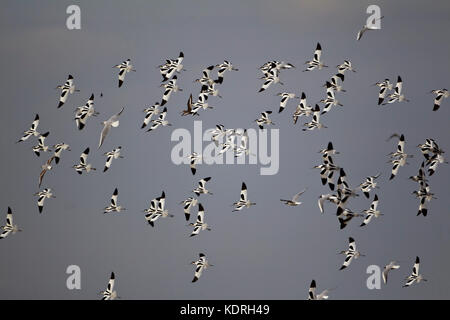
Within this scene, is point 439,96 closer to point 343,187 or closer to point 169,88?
point 343,187

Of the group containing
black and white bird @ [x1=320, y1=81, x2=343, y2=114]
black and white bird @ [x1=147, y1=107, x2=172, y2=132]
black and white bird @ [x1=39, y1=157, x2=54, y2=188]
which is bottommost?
black and white bird @ [x1=39, y1=157, x2=54, y2=188]

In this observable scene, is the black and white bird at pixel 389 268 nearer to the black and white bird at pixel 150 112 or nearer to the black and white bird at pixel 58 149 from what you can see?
the black and white bird at pixel 150 112

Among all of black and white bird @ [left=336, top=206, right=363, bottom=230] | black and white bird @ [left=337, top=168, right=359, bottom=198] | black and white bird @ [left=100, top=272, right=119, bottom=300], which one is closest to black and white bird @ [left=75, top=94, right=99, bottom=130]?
black and white bird @ [left=100, top=272, right=119, bottom=300]

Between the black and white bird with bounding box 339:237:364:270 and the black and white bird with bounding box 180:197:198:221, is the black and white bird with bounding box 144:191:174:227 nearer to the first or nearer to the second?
the black and white bird with bounding box 180:197:198:221

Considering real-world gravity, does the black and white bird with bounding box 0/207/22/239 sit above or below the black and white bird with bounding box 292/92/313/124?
below

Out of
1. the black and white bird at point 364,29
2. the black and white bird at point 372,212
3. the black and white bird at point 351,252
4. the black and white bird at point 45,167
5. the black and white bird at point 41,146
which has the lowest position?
the black and white bird at point 351,252

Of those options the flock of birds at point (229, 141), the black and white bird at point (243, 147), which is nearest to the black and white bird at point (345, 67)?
the flock of birds at point (229, 141)

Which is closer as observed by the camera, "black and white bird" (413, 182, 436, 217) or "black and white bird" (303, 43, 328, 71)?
"black and white bird" (413, 182, 436, 217)

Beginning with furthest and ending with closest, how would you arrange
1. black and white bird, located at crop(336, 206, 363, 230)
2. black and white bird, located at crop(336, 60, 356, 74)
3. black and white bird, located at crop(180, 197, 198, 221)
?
black and white bird, located at crop(336, 60, 356, 74), black and white bird, located at crop(180, 197, 198, 221), black and white bird, located at crop(336, 206, 363, 230)

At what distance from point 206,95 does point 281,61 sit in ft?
10.7

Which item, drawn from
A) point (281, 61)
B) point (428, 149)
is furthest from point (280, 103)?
point (428, 149)

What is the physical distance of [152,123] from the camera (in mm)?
28766

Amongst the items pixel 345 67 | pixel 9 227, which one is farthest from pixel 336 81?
pixel 9 227
